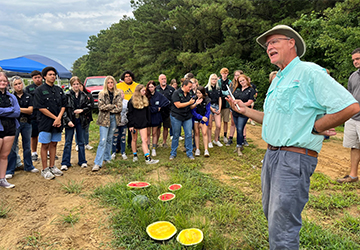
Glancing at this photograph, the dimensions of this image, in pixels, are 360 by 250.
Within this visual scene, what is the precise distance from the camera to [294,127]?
73.3 inches

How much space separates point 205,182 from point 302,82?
3392 mm

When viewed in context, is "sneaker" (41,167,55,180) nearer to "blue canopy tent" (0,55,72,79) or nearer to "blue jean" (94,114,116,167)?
"blue jean" (94,114,116,167)

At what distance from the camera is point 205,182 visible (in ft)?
15.8

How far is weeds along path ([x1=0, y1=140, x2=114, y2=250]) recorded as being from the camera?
10.1 feet

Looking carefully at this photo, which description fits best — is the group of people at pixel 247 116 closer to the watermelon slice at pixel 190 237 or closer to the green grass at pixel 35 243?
the watermelon slice at pixel 190 237

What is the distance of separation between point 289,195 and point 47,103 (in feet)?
16.3

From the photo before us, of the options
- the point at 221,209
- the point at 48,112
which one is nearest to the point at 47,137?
the point at 48,112

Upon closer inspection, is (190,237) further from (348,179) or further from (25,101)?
(25,101)

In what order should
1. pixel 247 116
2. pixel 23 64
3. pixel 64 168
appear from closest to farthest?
pixel 247 116, pixel 64 168, pixel 23 64

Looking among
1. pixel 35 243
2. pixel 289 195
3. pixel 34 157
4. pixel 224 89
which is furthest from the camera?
pixel 224 89

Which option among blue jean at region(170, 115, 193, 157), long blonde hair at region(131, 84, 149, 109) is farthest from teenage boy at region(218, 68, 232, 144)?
long blonde hair at region(131, 84, 149, 109)

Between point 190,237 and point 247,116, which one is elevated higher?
point 247,116

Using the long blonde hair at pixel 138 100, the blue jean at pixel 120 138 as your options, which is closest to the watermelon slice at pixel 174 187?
the long blonde hair at pixel 138 100

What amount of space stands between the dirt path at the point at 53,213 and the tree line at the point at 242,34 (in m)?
7.22
